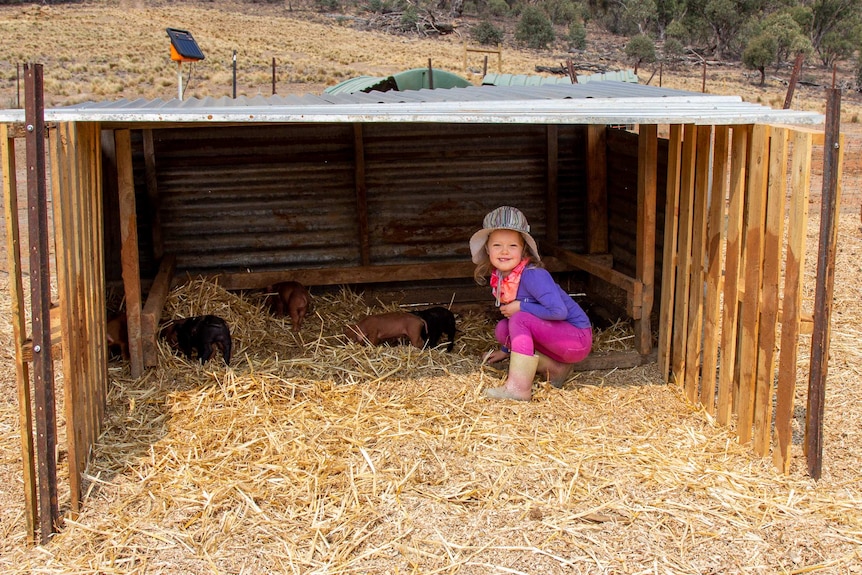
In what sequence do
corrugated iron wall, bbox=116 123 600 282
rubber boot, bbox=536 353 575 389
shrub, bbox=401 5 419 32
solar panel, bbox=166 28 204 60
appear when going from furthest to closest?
shrub, bbox=401 5 419 32 < solar panel, bbox=166 28 204 60 < corrugated iron wall, bbox=116 123 600 282 < rubber boot, bbox=536 353 575 389

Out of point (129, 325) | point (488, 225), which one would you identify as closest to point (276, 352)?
point (129, 325)

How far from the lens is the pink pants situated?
20.3 ft

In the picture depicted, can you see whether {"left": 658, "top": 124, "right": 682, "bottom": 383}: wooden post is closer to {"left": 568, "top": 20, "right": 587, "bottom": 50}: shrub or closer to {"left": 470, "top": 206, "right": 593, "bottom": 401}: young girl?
{"left": 470, "top": 206, "right": 593, "bottom": 401}: young girl

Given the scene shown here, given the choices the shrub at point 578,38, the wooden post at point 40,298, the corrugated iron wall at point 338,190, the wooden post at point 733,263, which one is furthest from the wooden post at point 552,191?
the shrub at point 578,38

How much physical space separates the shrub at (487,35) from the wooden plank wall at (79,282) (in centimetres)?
4766

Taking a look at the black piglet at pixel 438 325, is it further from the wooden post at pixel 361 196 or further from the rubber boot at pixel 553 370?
the wooden post at pixel 361 196

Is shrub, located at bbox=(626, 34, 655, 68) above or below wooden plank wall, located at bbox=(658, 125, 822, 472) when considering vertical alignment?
above

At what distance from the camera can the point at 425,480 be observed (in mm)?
4980

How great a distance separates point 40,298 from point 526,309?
10.2 ft

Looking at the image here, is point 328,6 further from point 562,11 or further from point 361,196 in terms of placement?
point 361,196

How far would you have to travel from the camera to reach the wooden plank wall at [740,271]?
4973 millimetres

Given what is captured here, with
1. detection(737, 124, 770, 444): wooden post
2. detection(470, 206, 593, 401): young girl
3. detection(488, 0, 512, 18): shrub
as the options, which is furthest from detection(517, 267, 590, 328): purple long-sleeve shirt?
detection(488, 0, 512, 18): shrub

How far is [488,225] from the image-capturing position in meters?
6.24

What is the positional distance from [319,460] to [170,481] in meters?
0.81
